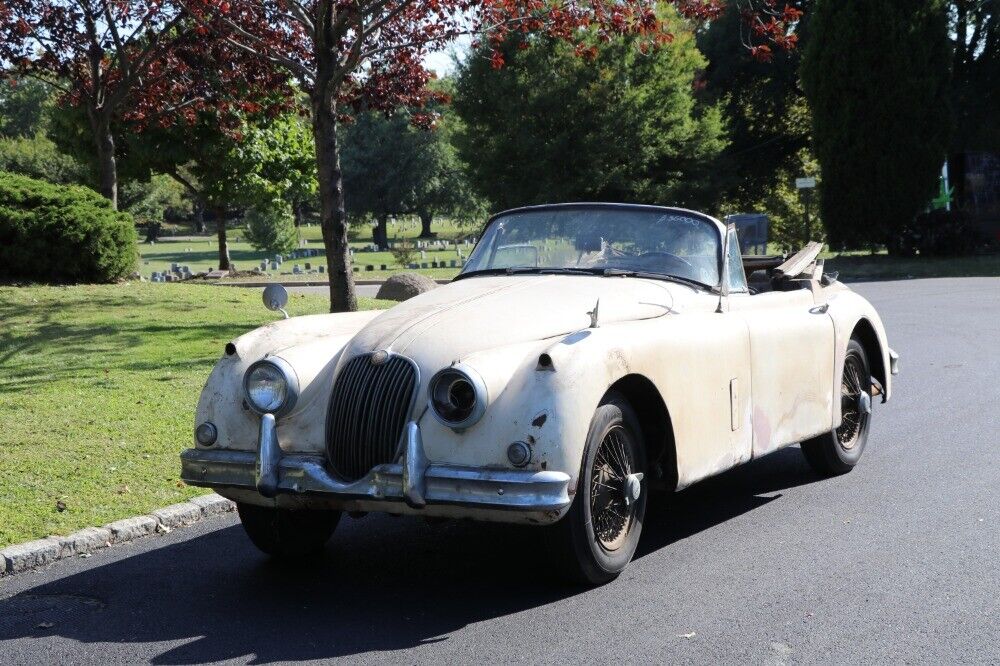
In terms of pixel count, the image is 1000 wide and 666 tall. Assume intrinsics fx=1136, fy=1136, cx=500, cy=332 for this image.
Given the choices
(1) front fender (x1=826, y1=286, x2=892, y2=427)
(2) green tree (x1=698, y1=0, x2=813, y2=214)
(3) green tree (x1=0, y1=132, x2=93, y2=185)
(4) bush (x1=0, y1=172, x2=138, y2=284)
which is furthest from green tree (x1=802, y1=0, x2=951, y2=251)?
(3) green tree (x1=0, y1=132, x2=93, y2=185)

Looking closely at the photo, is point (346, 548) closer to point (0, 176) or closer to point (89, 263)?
point (89, 263)

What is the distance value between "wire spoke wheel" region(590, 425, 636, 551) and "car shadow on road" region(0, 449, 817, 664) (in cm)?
32

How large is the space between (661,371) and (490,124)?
112 ft

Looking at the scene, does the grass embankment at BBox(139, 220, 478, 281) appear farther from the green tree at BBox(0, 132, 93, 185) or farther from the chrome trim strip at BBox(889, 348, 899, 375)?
the chrome trim strip at BBox(889, 348, 899, 375)

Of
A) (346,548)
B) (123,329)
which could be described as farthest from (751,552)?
(123,329)

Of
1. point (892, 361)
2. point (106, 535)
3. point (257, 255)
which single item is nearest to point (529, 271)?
point (106, 535)

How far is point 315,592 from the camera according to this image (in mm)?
5141

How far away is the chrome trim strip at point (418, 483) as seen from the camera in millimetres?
4574

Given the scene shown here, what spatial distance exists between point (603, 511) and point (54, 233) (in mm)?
14367

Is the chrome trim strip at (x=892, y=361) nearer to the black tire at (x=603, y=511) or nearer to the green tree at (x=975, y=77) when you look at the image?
the black tire at (x=603, y=511)

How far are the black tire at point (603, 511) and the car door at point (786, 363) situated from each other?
117 cm

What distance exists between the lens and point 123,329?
13.9 meters

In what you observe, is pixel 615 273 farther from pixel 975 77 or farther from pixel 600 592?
pixel 975 77

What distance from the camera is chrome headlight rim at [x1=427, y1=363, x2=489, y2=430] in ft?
15.6
